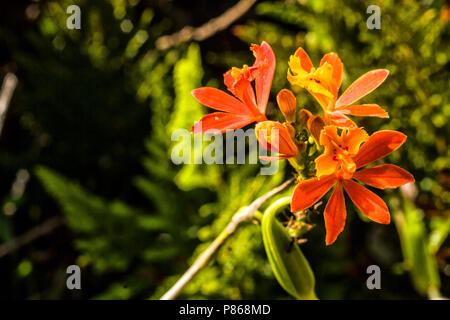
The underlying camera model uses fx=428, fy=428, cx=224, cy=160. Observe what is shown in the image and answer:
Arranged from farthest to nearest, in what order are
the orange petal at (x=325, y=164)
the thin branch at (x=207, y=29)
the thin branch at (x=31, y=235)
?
1. the thin branch at (x=207, y=29)
2. the thin branch at (x=31, y=235)
3. the orange petal at (x=325, y=164)

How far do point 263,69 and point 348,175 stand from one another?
0.46 feet

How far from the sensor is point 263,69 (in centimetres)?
45

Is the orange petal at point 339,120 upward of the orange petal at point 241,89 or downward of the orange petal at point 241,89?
downward

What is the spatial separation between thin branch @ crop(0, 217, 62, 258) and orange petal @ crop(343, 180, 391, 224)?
3.10 feet

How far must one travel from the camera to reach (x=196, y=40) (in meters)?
1.35

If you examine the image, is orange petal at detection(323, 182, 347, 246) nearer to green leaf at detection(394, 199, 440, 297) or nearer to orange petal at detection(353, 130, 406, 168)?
orange petal at detection(353, 130, 406, 168)

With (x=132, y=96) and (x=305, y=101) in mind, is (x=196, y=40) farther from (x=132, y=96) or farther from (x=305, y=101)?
(x=305, y=101)

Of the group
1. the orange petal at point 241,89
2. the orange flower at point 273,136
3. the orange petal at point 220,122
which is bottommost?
the orange flower at point 273,136

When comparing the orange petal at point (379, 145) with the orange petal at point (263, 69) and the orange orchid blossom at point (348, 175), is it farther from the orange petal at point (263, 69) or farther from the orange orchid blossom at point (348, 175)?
the orange petal at point (263, 69)

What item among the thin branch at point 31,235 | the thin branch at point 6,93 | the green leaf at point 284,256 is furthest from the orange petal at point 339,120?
the thin branch at point 6,93

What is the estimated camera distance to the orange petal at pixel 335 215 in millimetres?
396

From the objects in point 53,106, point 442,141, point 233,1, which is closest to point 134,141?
point 53,106

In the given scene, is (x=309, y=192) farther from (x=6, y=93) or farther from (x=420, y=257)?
(x=6, y=93)

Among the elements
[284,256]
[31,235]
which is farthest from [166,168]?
[284,256]
